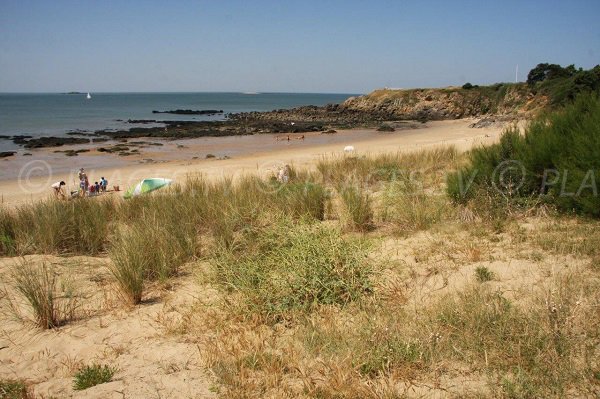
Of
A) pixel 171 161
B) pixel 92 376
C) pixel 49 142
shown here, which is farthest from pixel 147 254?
pixel 49 142

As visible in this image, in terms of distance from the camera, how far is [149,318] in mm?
4043

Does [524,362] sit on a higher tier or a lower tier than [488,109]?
lower

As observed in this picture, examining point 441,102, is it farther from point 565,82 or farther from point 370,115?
point 565,82

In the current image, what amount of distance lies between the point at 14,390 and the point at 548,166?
265 inches

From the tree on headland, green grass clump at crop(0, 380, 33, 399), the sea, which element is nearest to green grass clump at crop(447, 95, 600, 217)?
the tree on headland

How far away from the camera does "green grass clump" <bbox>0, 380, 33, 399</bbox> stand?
9.71 feet

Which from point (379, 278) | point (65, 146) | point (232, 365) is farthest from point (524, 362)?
point (65, 146)

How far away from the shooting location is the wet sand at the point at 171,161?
1554cm

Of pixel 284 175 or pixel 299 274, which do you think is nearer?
pixel 299 274

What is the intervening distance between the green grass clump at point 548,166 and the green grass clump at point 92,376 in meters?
5.18

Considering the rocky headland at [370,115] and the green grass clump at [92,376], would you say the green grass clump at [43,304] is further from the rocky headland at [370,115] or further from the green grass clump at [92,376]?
the rocky headland at [370,115]

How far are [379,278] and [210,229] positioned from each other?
9.73ft

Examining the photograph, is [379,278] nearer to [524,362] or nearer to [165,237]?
[524,362]

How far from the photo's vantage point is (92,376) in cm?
315
